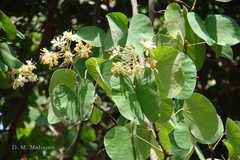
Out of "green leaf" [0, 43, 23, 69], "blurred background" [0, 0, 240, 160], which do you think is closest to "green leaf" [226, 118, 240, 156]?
"green leaf" [0, 43, 23, 69]

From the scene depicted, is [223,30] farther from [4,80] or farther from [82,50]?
[4,80]

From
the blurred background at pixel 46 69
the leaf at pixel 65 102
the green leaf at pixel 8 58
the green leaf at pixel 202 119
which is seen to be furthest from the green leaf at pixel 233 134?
the blurred background at pixel 46 69

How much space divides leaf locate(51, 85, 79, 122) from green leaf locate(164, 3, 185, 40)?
10.4 inches

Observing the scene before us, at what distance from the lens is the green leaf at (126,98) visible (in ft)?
3.53

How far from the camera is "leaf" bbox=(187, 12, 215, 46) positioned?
4.08ft

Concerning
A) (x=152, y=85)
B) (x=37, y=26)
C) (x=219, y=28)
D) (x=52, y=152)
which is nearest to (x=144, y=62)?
(x=152, y=85)

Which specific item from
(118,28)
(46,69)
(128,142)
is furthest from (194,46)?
(46,69)

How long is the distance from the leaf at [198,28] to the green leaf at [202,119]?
153mm

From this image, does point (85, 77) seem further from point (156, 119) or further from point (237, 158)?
point (237, 158)

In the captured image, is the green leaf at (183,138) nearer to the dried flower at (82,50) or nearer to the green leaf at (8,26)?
the dried flower at (82,50)

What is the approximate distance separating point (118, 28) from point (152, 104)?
20 centimetres

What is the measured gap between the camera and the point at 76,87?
3.82 feet

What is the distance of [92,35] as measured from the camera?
4.07 feet

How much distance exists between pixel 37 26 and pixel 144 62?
5.16 feet
